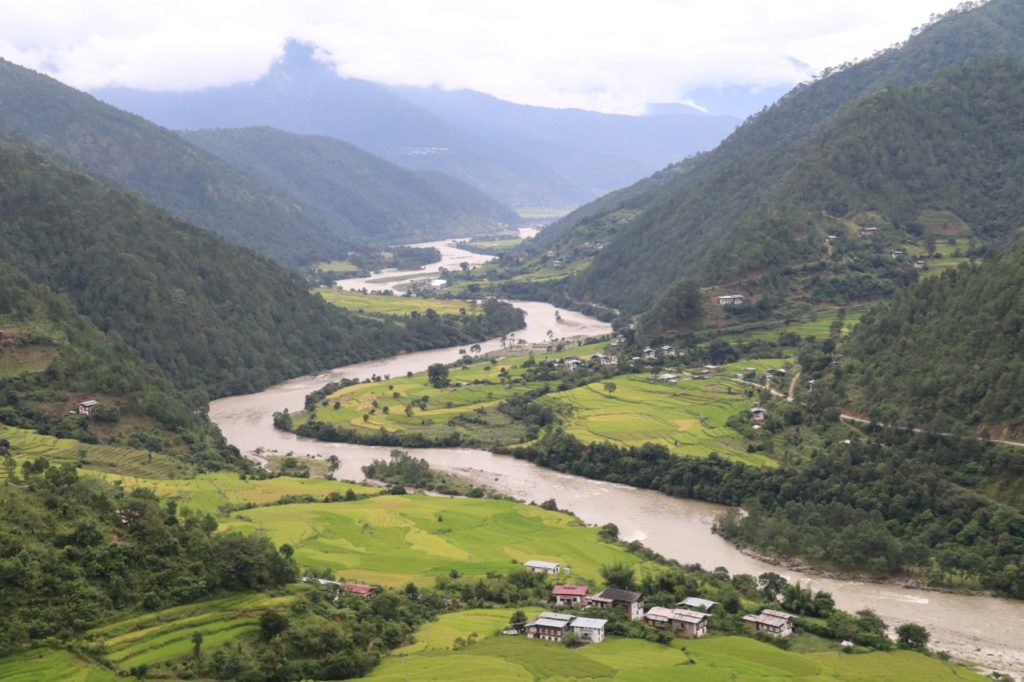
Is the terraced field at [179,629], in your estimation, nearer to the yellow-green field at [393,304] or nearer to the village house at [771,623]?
the village house at [771,623]

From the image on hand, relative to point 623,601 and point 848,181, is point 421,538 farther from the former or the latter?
point 848,181

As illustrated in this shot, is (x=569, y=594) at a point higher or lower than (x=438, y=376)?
lower

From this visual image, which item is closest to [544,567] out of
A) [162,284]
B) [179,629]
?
[179,629]

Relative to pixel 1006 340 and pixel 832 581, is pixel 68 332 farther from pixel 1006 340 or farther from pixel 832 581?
pixel 1006 340

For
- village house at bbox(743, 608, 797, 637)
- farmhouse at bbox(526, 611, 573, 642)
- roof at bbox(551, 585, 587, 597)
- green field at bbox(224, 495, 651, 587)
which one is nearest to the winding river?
green field at bbox(224, 495, 651, 587)

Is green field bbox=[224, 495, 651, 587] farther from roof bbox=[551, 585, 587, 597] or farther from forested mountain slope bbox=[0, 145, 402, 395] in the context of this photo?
forested mountain slope bbox=[0, 145, 402, 395]

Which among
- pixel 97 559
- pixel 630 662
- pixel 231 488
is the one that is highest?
pixel 97 559
